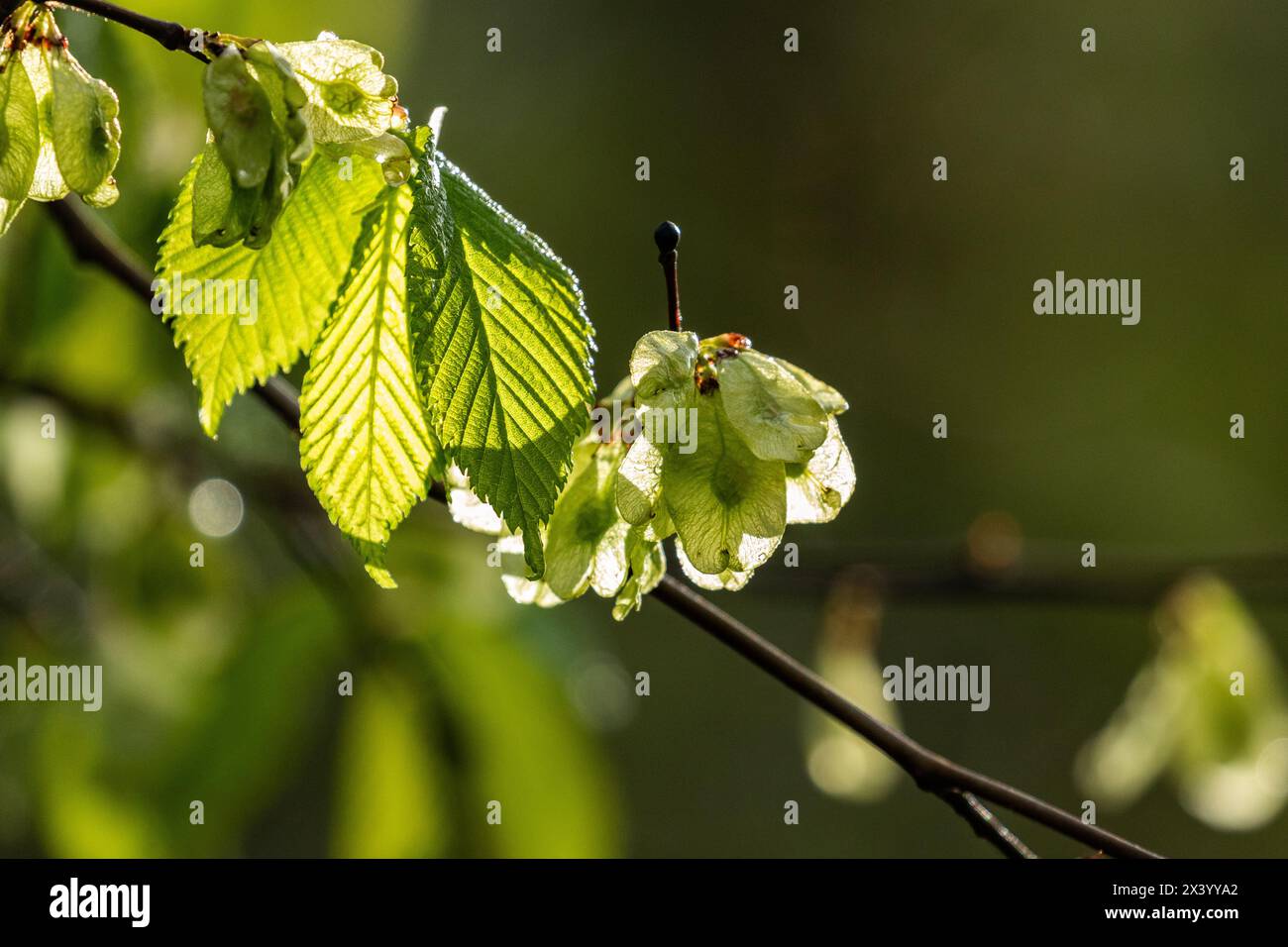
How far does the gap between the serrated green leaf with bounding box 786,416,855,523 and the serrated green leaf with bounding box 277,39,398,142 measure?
0.31m

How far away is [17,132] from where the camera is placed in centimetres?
66

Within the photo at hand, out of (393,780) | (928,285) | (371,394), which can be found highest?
(928,285)

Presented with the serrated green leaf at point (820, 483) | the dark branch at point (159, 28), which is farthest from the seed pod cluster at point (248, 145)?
the serrated green leaf at point (820, 483)

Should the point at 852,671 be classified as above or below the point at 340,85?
below

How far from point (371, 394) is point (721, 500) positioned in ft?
0.70

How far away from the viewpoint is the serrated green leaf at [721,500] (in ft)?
2.29

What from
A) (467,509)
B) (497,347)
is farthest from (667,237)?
(467,509)

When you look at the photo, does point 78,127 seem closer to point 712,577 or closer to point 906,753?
point 712,577

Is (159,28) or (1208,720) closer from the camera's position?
(159,28)

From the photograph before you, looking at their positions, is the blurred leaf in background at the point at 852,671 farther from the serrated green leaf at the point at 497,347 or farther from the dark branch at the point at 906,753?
the serrated green leaf at the point at 497,347

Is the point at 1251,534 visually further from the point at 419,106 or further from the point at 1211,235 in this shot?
the point at 419,106

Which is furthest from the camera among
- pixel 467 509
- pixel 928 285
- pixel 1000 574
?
pixel 928 285
